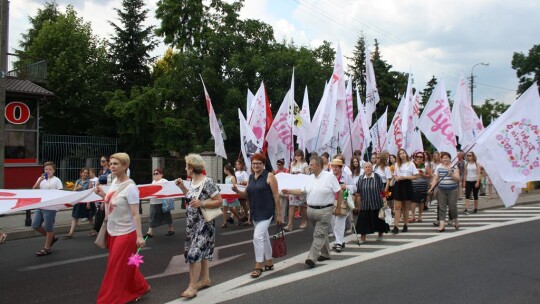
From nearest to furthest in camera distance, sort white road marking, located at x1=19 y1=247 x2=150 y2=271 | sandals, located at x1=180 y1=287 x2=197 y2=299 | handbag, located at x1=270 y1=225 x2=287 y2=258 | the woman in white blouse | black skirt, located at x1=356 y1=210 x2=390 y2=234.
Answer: sandals, located at x1=180 y1=287 x2=197 y2=299 < handbag, located at x1=270 y1=225 x2=287 y2=258 < white road marking, located at x1=19 y1=247 x2=150 y2=271 < black skirt, located at x1=356 y1=210 x2=390 y2=234 < the woman in white blouse

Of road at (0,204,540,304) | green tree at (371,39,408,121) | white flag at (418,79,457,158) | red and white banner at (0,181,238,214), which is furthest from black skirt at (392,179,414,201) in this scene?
green tree at (371,39,408,121)

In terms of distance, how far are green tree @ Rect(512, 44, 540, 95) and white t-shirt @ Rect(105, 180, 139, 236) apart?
194 feet

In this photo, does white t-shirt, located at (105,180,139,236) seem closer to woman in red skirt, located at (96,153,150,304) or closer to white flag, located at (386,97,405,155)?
woman in red skirt, located at (96,153,150,304)

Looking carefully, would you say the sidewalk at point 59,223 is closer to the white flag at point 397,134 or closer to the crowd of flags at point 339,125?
the crowd of flags at point 339,125

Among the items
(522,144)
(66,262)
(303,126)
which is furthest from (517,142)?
(303,126)

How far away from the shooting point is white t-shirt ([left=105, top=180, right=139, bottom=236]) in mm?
5422

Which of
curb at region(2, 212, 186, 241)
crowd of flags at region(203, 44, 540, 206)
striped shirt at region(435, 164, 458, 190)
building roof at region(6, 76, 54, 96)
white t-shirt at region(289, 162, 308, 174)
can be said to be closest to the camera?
striped shirt at region(435, 164, 458, 190)

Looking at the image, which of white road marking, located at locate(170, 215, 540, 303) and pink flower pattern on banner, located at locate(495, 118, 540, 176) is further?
pink flower pattern on banner, located at locate(495, 118, 540, 176)

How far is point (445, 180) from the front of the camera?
10.2m

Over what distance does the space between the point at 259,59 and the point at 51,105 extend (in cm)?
1532

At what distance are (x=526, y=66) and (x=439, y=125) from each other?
2051 inches

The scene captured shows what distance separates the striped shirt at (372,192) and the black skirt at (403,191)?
166 centimetres

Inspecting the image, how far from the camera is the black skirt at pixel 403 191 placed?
10.5 meters

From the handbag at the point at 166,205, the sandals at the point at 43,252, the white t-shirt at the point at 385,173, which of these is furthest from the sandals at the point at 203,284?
the white t-shirt at the point at 385,173
